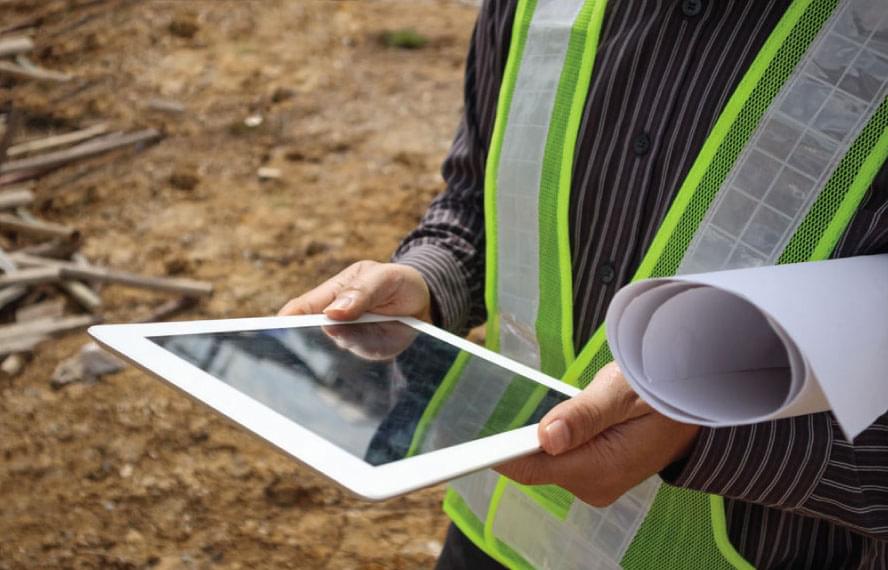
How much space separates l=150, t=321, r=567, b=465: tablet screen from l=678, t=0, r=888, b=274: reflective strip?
14.1 inches

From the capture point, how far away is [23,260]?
4.68 m

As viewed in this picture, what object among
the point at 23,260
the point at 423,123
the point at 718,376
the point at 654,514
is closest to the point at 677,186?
the point at 718,376

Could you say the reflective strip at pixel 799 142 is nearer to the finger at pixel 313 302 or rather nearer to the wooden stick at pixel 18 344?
the finger at pixel 313 302

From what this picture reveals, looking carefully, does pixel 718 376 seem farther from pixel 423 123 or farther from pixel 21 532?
pixel 423 123

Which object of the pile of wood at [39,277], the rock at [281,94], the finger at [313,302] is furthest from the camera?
the rock at [281,94]

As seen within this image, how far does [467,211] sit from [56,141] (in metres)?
4.81

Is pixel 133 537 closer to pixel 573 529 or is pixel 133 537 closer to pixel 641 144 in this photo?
pixel 573 529

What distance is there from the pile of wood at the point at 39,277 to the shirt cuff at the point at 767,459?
3.48 metres

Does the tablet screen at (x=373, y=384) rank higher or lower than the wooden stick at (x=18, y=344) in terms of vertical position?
higher

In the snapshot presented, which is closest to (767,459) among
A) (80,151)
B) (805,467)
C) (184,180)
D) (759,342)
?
(805,467)

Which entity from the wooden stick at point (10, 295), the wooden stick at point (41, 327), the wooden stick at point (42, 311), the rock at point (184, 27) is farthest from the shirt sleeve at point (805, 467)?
the rock at point (184, 27)

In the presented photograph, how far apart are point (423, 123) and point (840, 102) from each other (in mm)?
4971

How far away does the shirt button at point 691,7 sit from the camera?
1.41 metres

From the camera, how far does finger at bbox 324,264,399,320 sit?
159 centimetres
